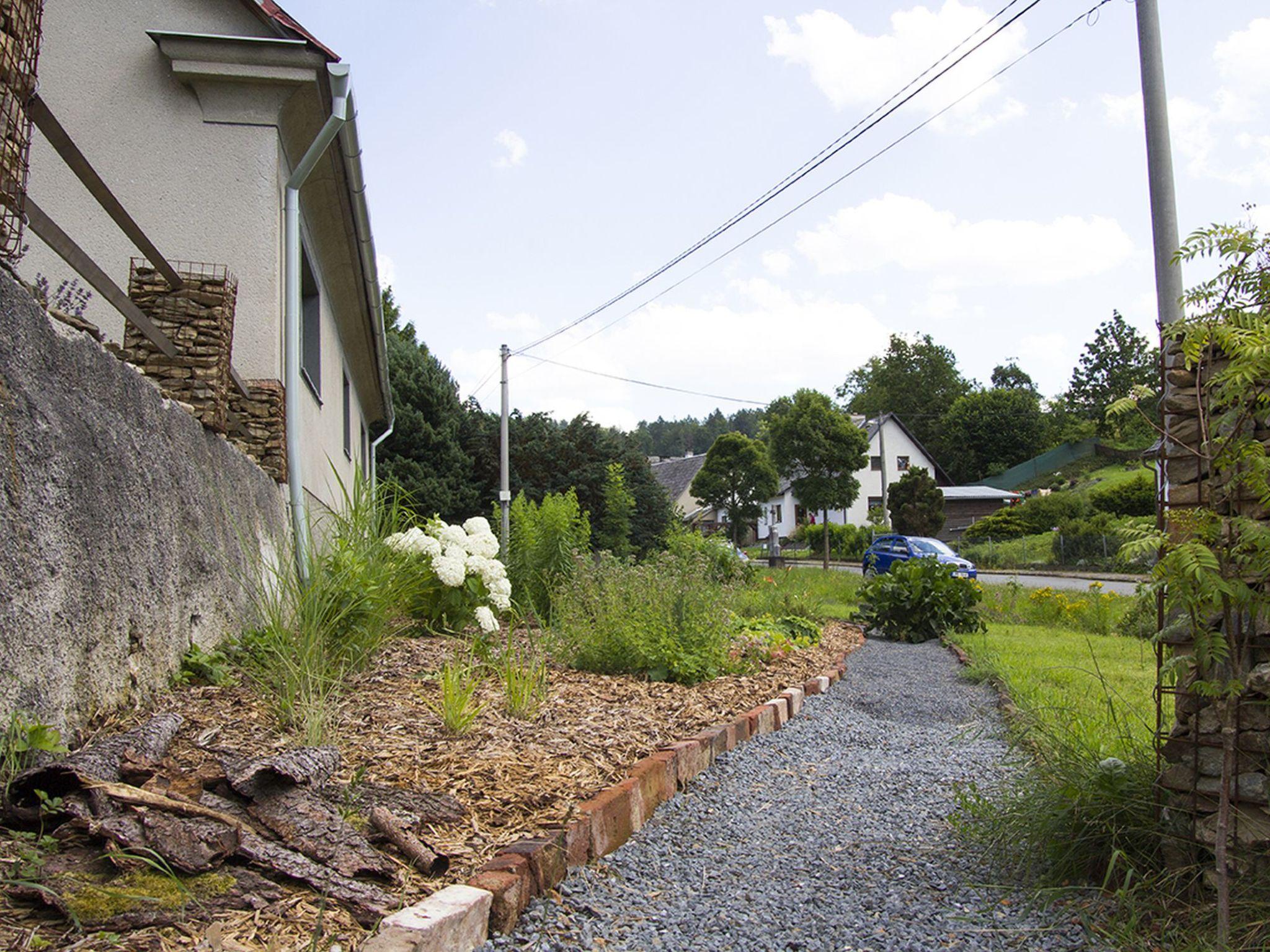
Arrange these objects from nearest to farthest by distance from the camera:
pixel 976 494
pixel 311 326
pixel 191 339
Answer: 1. pixel 191 339
2. pixel 311 326
3. pixel 976 494

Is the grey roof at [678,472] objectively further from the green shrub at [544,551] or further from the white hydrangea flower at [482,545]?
the white hydrangea flower at [482,545]

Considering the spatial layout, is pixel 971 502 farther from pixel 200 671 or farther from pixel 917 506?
pixel 200 671

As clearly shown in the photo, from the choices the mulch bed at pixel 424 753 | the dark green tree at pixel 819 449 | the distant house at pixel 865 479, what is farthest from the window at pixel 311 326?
the distant house at pixel 865 479

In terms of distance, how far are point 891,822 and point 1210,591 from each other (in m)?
1.70

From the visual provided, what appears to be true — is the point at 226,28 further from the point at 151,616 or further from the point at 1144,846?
the point at 1144,846

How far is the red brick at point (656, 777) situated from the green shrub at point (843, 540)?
33.9 metres

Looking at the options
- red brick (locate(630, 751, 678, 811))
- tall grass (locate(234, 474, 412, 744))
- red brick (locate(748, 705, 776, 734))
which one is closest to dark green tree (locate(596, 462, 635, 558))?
red brick (locate(748, 705, 776, 734))

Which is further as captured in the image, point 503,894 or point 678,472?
point 678,472

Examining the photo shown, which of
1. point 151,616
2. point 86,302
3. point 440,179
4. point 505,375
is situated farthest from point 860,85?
point 505,375

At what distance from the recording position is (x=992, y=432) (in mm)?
57812

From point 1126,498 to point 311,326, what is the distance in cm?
2942

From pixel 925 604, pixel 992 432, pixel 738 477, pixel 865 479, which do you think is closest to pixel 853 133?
pixel 925 604

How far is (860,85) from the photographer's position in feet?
29.8

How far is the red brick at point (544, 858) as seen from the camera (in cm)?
231
